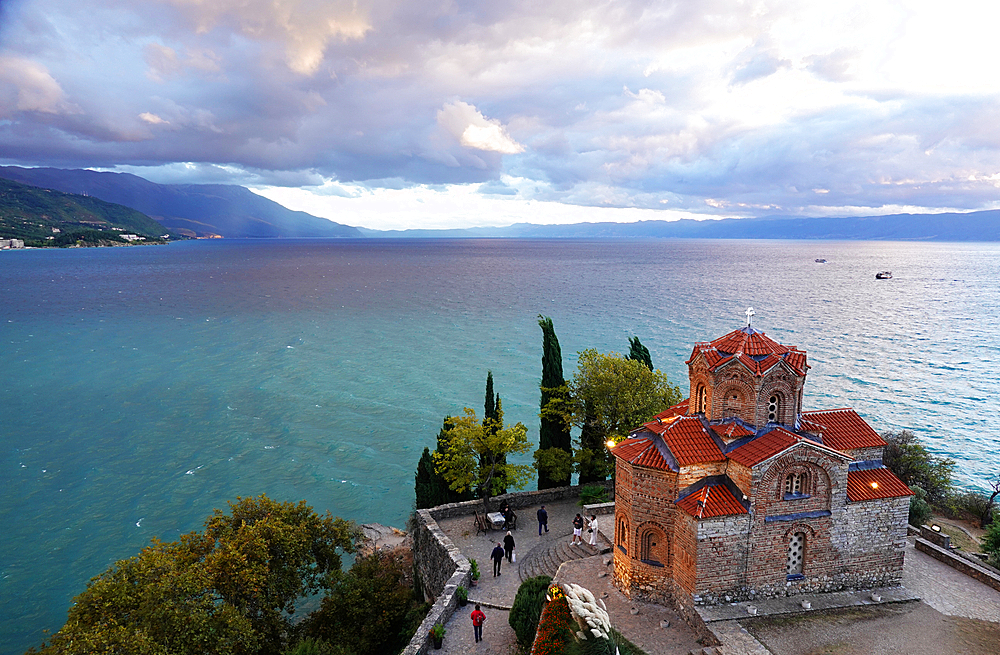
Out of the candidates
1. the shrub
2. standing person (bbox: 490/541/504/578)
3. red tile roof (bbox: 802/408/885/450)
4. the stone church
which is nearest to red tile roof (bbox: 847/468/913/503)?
the stone church

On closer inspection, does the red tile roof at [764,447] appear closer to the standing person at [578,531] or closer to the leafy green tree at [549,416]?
the standing person at [578,531]

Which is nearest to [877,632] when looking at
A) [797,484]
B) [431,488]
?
[797,484]

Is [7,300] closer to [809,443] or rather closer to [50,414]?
[50,414]

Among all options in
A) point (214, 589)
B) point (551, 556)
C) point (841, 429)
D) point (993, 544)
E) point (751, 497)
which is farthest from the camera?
point (993, 544)

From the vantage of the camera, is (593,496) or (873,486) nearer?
(873,486)

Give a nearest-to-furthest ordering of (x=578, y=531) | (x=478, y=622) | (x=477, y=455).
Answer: (x=478, y=622) → (x=578, y=531) → (x=477, y=455)

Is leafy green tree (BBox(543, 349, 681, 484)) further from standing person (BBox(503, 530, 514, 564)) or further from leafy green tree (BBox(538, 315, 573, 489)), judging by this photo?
standing person (BBox(503, 530, 514, 564))

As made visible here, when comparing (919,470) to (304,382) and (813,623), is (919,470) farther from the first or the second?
(304,382)

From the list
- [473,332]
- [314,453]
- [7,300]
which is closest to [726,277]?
[473,332]
